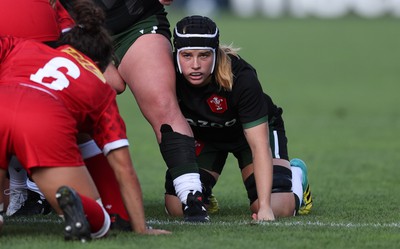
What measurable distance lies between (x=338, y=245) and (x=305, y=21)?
37992mm

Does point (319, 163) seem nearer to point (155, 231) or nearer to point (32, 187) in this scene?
point (32, 187)

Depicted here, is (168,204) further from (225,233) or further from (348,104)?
(348,104)

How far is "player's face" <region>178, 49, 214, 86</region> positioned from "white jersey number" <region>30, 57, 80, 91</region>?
4.47 feet

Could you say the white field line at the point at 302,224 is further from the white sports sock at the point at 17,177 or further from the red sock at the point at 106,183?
the white sports sock at the point at 17,177

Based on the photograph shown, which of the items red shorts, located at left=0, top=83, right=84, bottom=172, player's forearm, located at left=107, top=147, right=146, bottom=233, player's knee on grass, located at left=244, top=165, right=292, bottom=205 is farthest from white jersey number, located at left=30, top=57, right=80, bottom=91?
player's knee on grass, located at left=244, top=165, right=292, bottom=205

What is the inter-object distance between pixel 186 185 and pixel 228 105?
768 millimetres

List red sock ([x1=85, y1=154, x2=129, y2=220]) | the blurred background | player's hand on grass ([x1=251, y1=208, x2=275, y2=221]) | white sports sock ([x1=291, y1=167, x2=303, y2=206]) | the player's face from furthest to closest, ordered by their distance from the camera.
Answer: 1. the blurred background
2. white sports sock ([x1=291, y1=167, x2=303, y2=206])
3. the player's face
4. player's hand on grass ([x1=251, y1=208, x2=275, y2=221])
5. red sock ([x1=85, y1=154, x2=129, y2=220])

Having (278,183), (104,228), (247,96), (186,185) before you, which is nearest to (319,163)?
(278,183)

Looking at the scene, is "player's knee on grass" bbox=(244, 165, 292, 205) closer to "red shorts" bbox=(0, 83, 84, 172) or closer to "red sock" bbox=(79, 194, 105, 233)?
"red sock" bbox=(79, 194, 105, 233)

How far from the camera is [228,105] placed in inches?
274

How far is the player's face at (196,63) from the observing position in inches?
264

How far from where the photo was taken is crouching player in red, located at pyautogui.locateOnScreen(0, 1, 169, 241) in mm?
5230

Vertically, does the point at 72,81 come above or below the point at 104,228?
above

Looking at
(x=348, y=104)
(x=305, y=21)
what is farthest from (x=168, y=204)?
(x=305, y=21)
